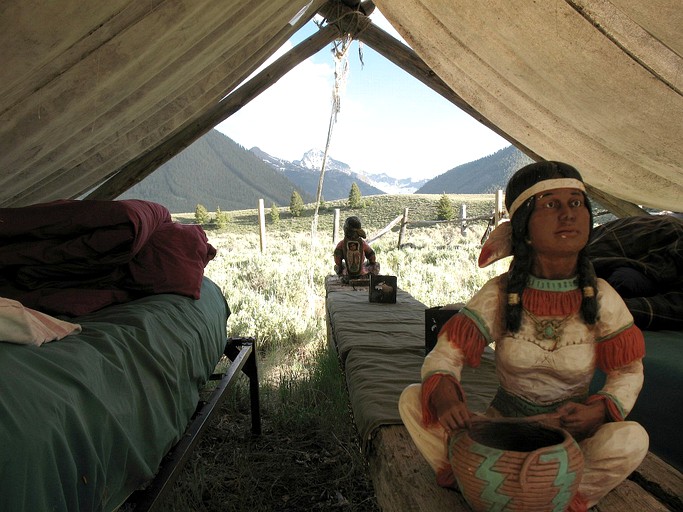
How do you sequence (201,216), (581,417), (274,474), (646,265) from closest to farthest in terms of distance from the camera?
(581,417) < (646,265) < (274,474) < (201,216)

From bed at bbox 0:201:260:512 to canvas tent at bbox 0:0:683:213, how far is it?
509 mm

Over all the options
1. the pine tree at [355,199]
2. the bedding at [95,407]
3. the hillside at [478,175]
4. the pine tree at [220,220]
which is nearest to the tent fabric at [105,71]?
the bedding at [95,407]

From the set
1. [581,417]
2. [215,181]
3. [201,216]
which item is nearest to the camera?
[581,417]

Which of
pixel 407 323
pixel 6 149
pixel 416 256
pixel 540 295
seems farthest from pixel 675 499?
pixel 416 256

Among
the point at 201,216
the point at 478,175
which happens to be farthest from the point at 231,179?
the point at 201,216

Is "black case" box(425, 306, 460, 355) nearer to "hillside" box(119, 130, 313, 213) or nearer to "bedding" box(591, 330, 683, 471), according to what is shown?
"bedding" box(591, 330, 683, 471)

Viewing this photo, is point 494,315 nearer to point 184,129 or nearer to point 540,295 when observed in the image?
point 540,295

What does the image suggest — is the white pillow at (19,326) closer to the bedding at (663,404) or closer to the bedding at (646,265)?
the bedding at (663,404)

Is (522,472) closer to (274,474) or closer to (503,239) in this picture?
(503,239)

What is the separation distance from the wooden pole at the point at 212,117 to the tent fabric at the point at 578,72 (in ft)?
4.68

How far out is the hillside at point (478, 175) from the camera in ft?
211

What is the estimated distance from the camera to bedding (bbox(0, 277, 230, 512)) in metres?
0.96

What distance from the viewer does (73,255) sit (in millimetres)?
2049

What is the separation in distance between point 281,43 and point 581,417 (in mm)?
3156
